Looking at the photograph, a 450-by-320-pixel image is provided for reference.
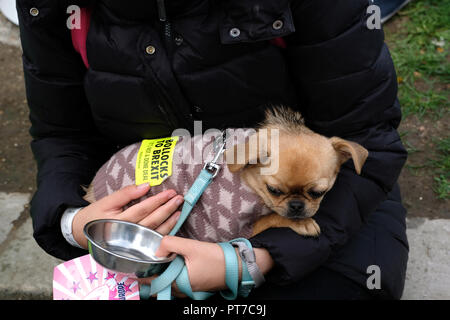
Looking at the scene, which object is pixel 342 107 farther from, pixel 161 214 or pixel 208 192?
pixel 161 214

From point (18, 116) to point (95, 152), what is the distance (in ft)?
5.59

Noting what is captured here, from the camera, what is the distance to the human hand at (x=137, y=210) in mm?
1922

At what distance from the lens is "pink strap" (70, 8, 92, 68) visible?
75.2 inches

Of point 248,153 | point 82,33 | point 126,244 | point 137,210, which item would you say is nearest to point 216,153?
point 248,153

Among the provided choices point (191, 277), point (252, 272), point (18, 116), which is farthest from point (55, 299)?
point (18, 116)

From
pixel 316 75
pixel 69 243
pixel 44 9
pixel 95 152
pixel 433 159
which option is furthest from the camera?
pixel 433 159

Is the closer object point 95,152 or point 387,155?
point 387,155

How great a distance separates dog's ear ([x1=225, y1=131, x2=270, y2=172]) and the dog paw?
0.97 feet

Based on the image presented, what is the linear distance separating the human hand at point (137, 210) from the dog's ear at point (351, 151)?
0.67 metres

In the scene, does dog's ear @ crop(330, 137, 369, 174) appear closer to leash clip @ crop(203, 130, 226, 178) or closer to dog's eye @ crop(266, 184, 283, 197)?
dog's eye @ crop(266, 184, 283, 197)

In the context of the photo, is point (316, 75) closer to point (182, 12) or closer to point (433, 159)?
point (182, 12)

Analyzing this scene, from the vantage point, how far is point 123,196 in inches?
77.7

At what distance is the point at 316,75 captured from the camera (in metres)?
1.93

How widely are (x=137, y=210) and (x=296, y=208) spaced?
63 centimetres
